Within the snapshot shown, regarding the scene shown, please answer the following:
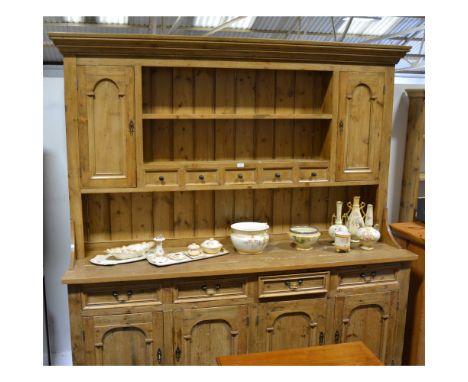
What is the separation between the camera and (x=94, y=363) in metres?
2.07

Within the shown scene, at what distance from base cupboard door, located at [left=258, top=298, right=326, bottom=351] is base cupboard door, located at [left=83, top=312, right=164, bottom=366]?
555 millimetres

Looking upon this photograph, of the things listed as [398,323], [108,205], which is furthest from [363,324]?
[108,205]

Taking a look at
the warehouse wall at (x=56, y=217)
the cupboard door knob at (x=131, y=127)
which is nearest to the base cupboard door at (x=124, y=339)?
the warehouse wall at (x=56, y=217)

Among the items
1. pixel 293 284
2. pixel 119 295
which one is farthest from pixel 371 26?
pixel 119 295

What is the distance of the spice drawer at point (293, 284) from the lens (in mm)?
2193

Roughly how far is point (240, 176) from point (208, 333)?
87cm

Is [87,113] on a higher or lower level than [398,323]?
higher

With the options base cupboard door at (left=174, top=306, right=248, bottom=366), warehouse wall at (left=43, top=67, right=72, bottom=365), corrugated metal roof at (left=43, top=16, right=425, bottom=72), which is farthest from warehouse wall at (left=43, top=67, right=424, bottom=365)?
corrugated metal roof at (left=43, top=16, right=425, bottom=72)

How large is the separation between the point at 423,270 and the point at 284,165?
1.06 metres

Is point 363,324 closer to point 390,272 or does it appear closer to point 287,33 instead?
point 390,272

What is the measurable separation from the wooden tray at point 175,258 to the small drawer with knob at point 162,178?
0.39 meters

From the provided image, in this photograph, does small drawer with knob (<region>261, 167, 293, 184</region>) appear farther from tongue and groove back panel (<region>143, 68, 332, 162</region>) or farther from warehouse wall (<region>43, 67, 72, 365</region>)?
warehouse wall (<region>43, 67, 72, 365</region>)

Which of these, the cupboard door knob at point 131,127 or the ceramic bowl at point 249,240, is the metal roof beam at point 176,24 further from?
the ceramic bowl at point 249,240

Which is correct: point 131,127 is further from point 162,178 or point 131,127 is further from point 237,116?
point 237,116
